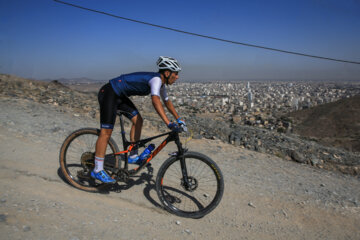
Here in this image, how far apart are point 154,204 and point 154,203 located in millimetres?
28

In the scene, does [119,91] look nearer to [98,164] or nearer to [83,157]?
[98,164]

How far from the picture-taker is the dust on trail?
9.59 feet

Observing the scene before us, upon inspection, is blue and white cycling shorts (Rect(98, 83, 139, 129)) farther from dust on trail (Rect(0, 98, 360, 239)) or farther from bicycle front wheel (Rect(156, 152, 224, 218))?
dust on trail (Rect(0, 98, 360, 239))

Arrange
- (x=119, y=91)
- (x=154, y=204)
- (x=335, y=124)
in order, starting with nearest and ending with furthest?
1. (x=119, y=91)
2. (x=154, y=204)
3. (x=335, y=124)

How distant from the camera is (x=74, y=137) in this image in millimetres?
4031

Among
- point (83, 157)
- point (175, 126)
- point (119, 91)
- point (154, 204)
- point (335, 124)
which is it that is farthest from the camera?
point (335, 124)

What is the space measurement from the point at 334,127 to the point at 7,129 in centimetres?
2588

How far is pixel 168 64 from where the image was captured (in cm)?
361

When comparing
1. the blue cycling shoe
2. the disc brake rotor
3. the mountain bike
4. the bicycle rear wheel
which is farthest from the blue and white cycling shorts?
the disc brake rotor

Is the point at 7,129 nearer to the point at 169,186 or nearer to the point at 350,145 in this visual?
the point at 169,186

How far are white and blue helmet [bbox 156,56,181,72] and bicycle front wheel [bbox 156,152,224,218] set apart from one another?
1.31 m

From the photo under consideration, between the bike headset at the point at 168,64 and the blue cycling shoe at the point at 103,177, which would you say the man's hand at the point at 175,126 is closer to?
the bike headset at the point at 168,64

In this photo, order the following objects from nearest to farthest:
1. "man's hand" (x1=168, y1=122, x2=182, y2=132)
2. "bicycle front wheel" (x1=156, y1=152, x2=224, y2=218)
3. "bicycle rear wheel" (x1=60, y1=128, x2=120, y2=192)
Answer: "man's hand" (x1=168, y1=122, x2=182, y2=132) < "bicycle front wheel" (x1=156, y1=152, x2=224, y2=218) < "bicycle rear wheel" (x1=60, y1=128, x2=120, y2=192)

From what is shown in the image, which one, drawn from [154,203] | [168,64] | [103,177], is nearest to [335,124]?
[154,203]
